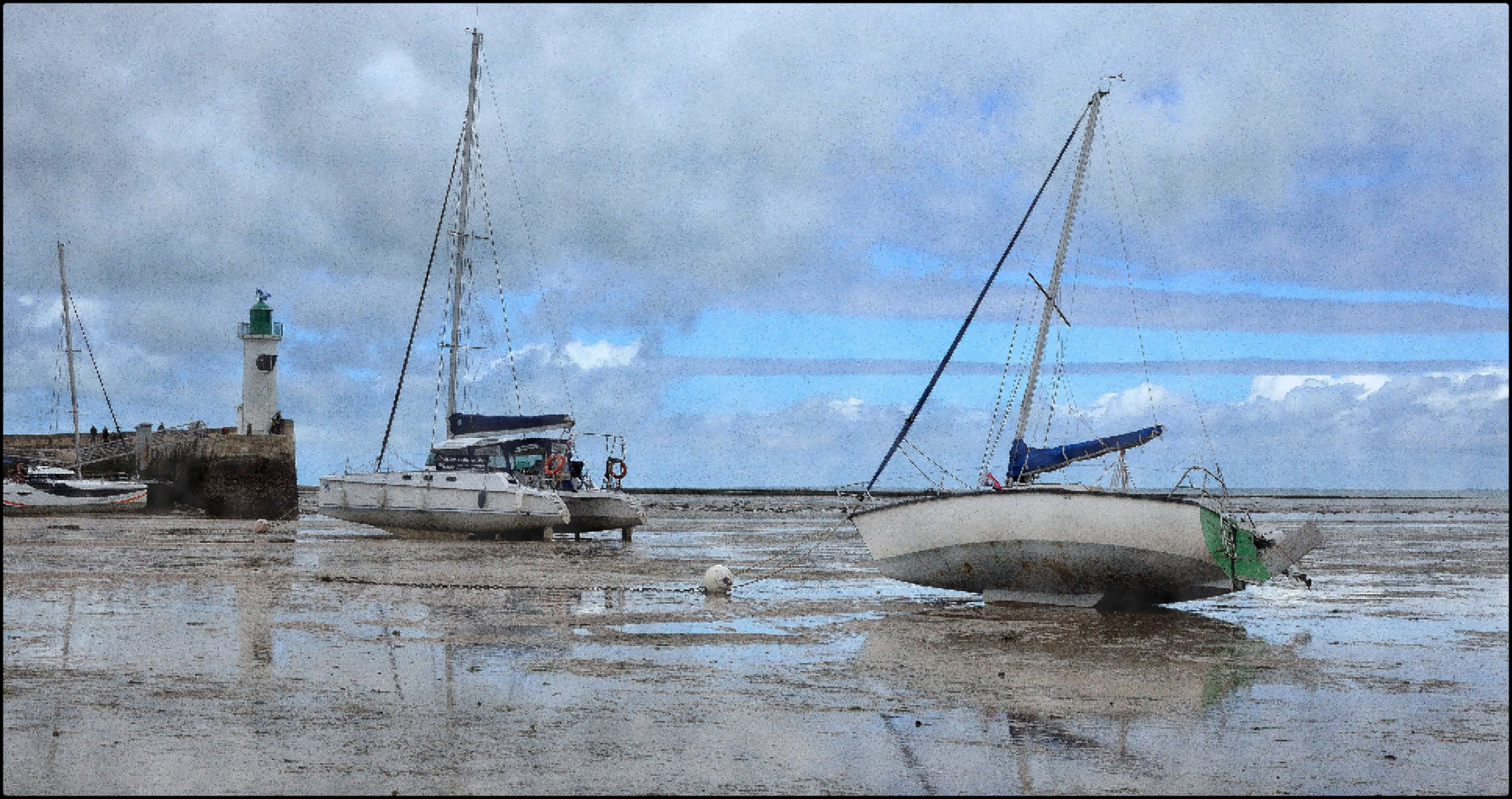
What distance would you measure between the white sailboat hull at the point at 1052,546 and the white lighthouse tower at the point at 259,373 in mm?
39016

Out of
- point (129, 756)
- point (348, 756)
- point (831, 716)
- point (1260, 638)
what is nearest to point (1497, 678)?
point (1260, 638)

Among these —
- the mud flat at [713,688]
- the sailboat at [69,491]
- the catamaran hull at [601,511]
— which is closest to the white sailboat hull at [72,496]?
the sailboat at [69,491]

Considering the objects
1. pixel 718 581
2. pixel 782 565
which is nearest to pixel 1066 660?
pixel 718 581

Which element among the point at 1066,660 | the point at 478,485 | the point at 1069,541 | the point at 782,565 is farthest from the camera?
the point at 478,485

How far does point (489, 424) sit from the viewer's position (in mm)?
34562

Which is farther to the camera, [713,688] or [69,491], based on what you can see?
[69,491]

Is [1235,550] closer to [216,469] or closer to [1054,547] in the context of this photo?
[1054,547]

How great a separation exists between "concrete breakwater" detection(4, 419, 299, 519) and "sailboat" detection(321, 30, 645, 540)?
1450cm

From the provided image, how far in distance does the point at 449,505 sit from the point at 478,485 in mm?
1023

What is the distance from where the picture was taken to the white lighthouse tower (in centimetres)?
5100

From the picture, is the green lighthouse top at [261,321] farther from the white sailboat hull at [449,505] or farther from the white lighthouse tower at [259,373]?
the white sailboat hull at [449,505]

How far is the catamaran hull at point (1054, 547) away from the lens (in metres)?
16.1

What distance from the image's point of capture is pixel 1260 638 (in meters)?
14.9

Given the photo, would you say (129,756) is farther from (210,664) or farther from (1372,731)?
(1372,731)
